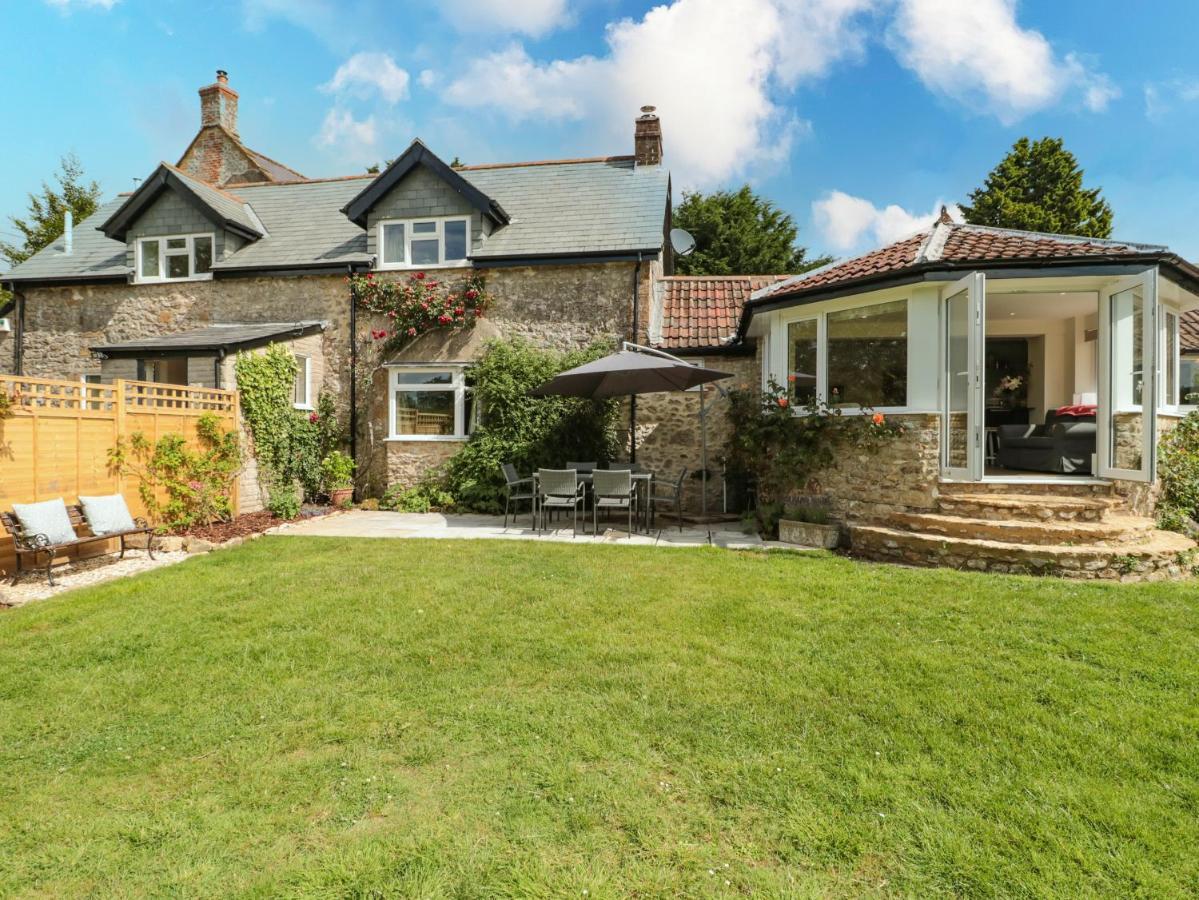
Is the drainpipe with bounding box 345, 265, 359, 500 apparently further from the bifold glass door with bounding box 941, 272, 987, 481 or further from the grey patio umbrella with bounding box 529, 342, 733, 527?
the bifold glass door with bounding box 941, 272, 987, 481

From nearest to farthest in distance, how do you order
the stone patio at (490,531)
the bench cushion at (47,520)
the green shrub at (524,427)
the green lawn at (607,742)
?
the green lawn at (607,742)
the bench cushion at (47,520)
the stone patio at (490,531)
the green shrub at (524,427)

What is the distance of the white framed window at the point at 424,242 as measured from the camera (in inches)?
521

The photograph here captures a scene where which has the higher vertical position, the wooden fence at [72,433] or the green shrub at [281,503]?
the wooden fence at [72,433]

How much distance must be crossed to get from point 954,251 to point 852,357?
193 cm

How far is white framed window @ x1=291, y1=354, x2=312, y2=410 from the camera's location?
12789 millimetres

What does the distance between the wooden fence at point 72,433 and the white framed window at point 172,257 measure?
6268 millimetres

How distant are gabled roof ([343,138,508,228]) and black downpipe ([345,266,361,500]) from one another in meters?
1.64

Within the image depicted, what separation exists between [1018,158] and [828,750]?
2843 centimetres

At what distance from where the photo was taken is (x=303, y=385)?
42.5ft

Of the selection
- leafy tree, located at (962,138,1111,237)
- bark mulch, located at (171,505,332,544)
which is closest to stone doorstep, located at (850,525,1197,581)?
bark mulch, located at (171,505,332,544)

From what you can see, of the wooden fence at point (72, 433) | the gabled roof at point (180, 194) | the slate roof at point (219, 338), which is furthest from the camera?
the gabled roof at point (180, 194)

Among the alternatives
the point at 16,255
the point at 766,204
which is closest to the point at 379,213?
the point at 766,204

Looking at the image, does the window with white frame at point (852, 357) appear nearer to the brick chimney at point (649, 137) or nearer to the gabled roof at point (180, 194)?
the brick chimney at point (649, 137)

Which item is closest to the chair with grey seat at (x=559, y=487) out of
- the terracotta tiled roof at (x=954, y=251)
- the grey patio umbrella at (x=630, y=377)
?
the grey patio umbrella at (x=630, y=377)
